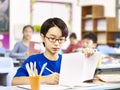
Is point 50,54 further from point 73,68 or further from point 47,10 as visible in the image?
point 47,10

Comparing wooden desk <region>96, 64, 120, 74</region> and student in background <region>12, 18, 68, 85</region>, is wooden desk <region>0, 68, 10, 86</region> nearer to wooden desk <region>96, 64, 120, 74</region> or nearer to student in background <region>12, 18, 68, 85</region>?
student in background <region>12, 18, 68, 85</region>

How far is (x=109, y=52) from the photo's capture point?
6.35 meters

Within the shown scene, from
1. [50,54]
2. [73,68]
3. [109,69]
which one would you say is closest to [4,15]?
[109,69]

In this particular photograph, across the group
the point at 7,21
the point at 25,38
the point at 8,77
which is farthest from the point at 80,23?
the point at 8,77

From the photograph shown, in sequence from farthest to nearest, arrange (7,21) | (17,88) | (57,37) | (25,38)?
(7,21)
(25,38)
(57,37)
(17,88)

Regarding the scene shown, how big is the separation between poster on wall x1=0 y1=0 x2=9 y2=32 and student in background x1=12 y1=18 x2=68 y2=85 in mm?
5112

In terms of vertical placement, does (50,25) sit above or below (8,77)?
above

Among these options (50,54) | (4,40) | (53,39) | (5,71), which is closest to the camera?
(53,39)

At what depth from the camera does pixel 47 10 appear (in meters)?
7.67

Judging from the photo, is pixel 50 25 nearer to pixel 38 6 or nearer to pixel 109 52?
pixel 109 52

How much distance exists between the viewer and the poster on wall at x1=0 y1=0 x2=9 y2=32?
704 centimetres

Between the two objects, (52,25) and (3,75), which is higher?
(52,25)

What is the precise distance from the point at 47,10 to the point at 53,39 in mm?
5766

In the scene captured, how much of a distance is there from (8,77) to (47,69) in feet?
2.08
